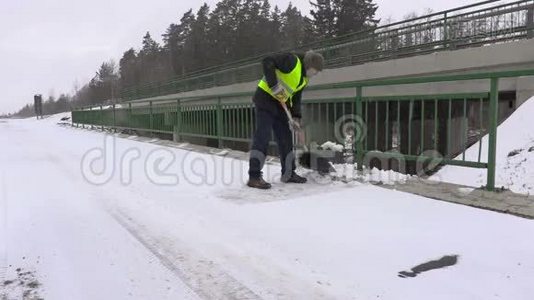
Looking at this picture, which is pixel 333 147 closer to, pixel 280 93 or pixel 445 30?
pixel 280 93

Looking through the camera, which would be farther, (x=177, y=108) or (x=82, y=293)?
(x=177, y=108)

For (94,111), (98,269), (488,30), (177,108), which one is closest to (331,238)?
(98,269)

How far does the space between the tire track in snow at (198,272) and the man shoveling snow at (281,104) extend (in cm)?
194

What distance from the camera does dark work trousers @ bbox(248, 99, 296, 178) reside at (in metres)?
5.26

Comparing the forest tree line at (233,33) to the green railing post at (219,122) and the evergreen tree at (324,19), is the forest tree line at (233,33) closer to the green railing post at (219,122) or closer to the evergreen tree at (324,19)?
the evergreen tree at (324,19)

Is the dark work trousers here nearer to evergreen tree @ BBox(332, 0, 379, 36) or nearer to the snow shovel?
the snow shovel

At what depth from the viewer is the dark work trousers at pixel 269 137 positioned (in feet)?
17.3

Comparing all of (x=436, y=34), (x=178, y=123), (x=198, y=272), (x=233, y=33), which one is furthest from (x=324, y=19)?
(x=198, y=272)

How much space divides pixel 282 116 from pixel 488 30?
9.93 m

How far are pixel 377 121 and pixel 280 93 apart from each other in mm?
1612

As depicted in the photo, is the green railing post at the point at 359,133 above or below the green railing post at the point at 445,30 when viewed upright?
below

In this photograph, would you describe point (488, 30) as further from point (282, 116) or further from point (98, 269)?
point (98, 269)

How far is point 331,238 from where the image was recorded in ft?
11.4

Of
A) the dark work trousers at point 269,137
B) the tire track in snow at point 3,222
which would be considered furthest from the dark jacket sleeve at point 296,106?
the tire track in snow at point 3,222
